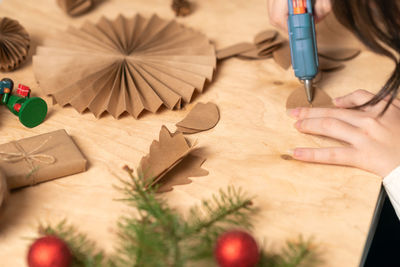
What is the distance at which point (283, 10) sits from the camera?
33.6 inches

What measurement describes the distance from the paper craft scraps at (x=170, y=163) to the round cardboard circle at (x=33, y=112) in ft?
0.66

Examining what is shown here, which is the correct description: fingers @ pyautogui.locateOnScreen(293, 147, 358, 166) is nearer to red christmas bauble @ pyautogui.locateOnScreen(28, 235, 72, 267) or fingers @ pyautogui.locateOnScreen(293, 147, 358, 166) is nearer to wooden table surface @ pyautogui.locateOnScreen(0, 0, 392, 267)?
wooden table surface @ pyautogui.locateOnScreen(0, 0, 392, 267)

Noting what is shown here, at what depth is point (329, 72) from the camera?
2.83 feet

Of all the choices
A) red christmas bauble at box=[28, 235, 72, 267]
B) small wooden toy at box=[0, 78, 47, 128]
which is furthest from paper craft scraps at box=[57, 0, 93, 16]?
red christmas bauble at box=[28, 235, 72, 267]

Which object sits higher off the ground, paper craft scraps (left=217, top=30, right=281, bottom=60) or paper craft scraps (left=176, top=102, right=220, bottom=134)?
paper craft scraps (left=217, top=30, right=281, bottom=60)

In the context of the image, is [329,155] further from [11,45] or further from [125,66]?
[11,45]

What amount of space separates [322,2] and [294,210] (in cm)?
40

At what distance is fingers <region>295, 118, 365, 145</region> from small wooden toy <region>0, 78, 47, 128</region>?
41cm

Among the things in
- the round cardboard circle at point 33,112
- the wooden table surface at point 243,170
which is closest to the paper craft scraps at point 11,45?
the wooden table surface at point 243,170

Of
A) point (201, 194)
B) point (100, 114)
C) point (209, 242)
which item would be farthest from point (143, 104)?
point (209, 242)

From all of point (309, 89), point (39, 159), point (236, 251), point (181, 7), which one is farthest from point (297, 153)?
point (181, 7)

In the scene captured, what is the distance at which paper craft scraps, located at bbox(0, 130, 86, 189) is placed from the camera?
0.65m

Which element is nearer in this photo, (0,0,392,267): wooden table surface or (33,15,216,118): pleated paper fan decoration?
(0,0,392,267): wooden table surface

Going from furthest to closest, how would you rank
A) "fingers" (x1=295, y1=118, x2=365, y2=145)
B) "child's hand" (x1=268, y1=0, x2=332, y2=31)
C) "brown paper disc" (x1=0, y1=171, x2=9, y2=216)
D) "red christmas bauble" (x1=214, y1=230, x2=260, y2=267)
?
1. "child's hand" (x1=268, y1=0, x2=332, y2=31)
2. "fingers" (x1=295, y1=118, x2=365, y2=145)
3. "brown paper disc" (x1=0, y1=171, x2=9, y2=216)
4. "red christmas bauble" (x1=214, y1=230, x2=260, y2=267)
